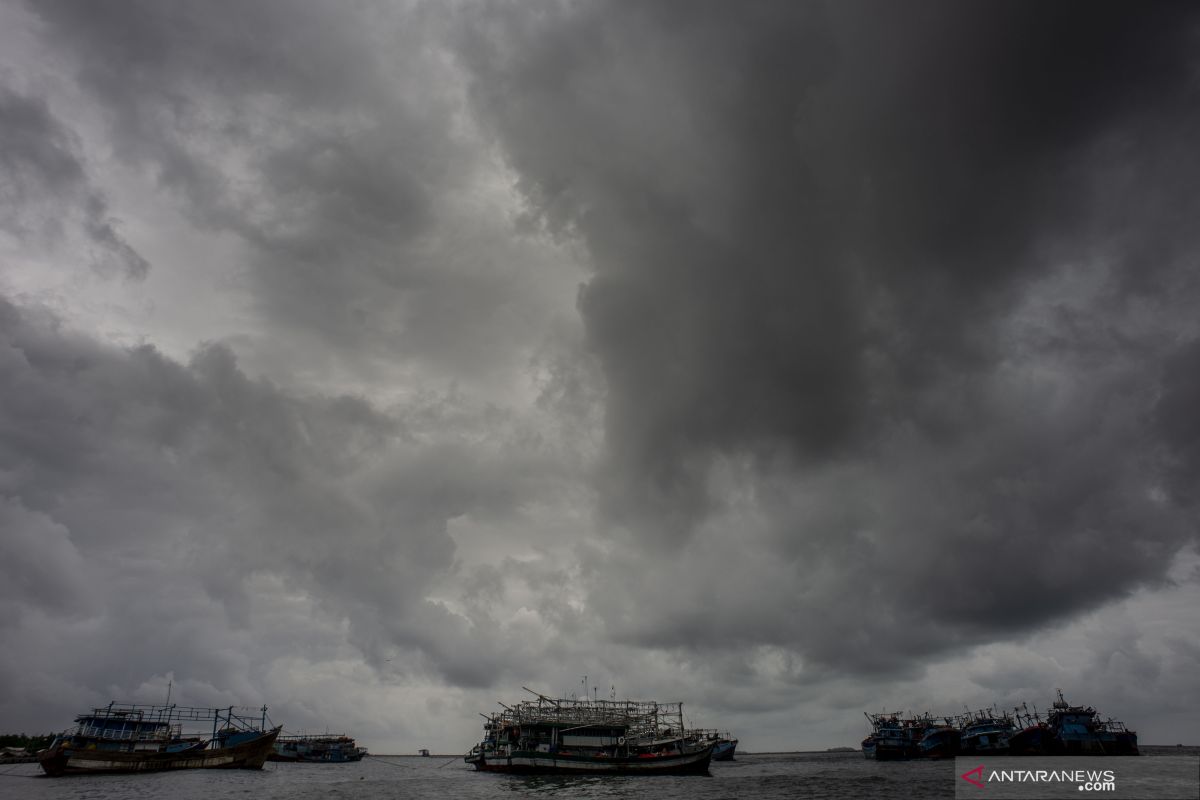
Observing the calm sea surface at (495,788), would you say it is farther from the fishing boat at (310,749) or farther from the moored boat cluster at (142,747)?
the fishing boat at (310,749)

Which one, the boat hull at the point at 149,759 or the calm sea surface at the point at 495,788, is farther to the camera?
the boat hull at the point at 149,759

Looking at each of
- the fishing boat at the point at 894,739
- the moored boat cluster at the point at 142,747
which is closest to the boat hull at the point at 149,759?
the moored boat cluster at the point at 142,747

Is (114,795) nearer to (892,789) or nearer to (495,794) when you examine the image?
(495,794)

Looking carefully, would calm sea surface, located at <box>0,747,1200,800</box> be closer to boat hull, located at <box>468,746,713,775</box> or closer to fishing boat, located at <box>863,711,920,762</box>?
boat hull, located at <box>468,746,713,775</box>

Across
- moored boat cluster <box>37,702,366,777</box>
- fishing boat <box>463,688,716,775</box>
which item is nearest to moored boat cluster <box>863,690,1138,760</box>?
fishing boat <box>463,688,716,775</box>

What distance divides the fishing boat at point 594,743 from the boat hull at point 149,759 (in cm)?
4200

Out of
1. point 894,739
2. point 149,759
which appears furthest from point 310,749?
point 894,739

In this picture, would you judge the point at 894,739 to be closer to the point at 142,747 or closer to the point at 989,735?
the point at 989,735

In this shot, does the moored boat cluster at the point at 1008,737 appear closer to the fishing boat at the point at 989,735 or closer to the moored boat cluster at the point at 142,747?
the fishing boat at the point at 989,735

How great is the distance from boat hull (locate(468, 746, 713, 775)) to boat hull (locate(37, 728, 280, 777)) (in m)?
43.3

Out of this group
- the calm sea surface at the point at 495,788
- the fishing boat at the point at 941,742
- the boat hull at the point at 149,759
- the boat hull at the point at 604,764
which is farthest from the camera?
the fishing boat at the point at 941,742

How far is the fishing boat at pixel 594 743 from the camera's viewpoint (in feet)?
315

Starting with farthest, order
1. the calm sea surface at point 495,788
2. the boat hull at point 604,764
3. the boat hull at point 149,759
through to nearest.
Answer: the boat hull at point 604,764
the boat hull at point 149,759
the calm sea surface at point 495,788

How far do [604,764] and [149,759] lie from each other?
233 ft
